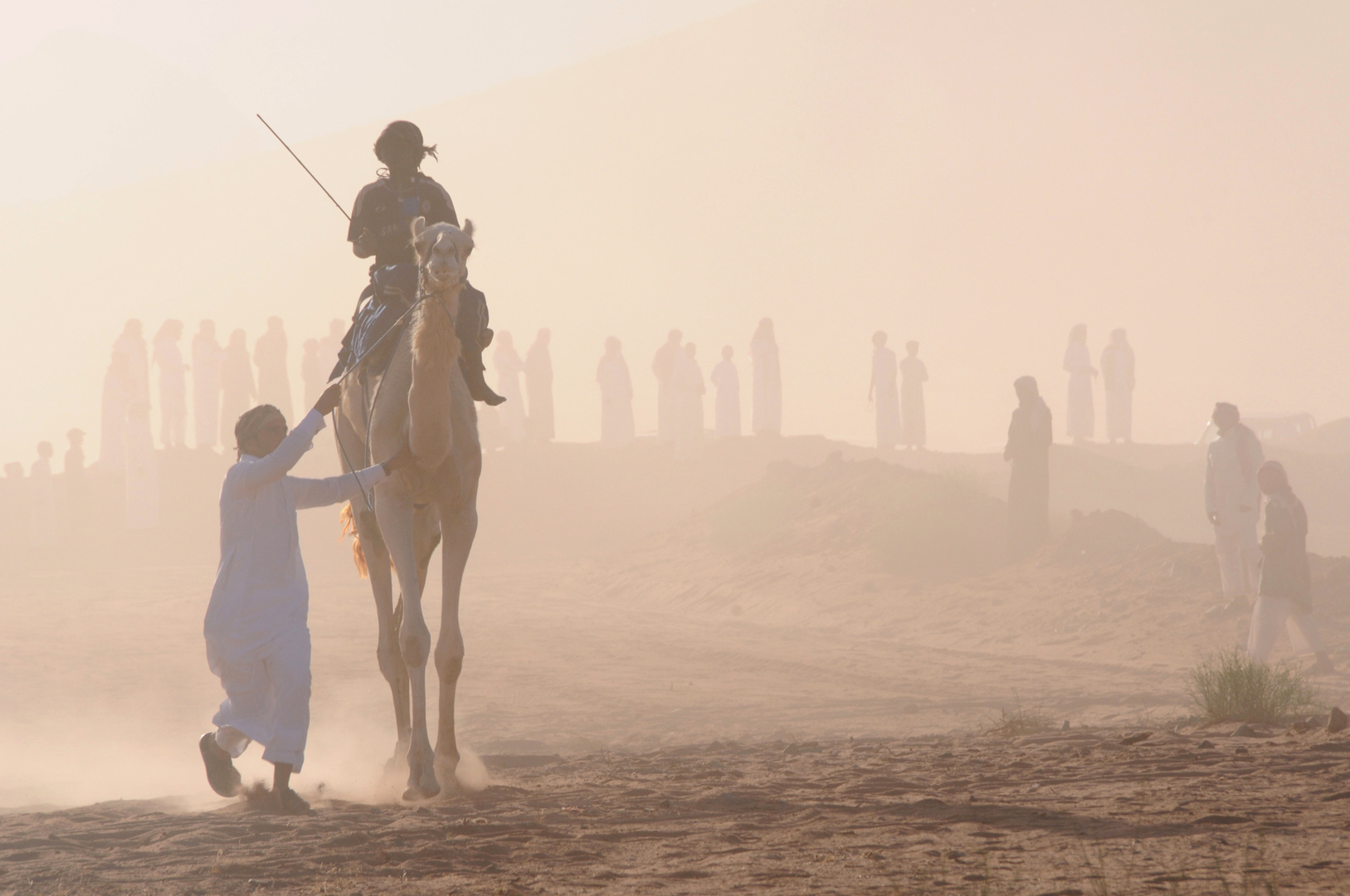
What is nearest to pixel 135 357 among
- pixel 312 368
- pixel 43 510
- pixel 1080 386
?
pixel 312 368

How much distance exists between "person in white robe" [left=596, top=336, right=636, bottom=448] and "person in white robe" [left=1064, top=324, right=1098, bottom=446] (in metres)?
11.8

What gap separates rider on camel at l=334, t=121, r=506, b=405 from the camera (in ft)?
24.8

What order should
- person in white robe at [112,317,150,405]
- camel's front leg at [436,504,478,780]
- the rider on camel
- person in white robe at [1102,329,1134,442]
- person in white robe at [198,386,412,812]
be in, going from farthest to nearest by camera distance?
person in white robe at [1102,329,1134,442] < person in white robe at [112,317,150,405] < the rider on camel < camel's front leg at [436,504,478,780] < person in white robe at [198,386,412,812]

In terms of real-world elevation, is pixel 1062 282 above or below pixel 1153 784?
above

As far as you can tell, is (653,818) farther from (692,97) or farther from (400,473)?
(692,97)

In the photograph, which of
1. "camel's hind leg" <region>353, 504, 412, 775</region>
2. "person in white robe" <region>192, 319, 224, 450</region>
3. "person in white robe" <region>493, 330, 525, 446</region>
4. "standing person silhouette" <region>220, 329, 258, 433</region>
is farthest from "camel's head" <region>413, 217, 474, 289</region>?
"person in white robe" <region>493, 330, 525, 446</region>

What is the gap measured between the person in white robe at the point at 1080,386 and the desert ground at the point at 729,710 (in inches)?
123

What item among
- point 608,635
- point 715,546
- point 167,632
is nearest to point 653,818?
point 608,635

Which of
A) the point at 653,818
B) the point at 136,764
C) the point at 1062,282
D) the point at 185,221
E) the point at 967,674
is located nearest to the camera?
the point at 653,818

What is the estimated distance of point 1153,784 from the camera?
20.0ft

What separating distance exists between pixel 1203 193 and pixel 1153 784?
103m

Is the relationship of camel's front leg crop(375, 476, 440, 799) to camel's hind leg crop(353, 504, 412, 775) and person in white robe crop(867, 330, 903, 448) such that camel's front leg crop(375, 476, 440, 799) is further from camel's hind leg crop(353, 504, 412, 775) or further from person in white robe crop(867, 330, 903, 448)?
person in white robe crop(867, 330, 903, 448)

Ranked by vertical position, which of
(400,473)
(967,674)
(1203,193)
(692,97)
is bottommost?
(967,674)

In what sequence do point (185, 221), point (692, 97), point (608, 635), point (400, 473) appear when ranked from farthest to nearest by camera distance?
1. point (692, 97)
2. point (185, 221)
3. point (608, 635)
4. point (400, 473)
